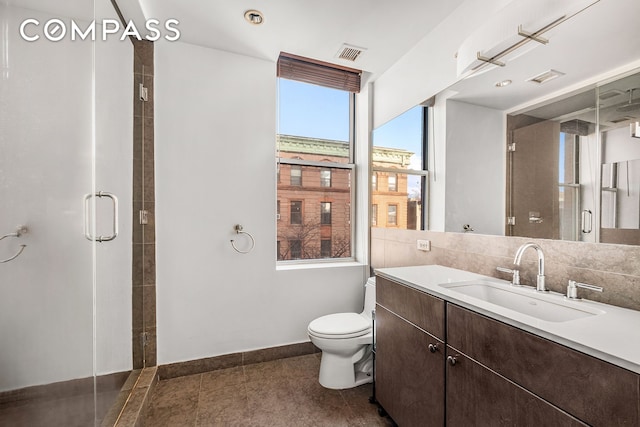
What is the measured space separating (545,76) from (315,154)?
1.76 meters

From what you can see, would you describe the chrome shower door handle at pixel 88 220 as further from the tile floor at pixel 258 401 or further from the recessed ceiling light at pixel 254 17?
the recessed ceiling light at pixel 254 17

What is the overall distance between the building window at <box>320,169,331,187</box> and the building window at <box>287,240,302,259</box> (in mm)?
602

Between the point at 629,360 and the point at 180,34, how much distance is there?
9.04 feet

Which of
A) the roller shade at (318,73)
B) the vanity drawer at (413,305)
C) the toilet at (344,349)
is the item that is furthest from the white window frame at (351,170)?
the vanity drawer at (413,305)

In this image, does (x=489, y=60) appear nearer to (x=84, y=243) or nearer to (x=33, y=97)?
(x=33, y=97)

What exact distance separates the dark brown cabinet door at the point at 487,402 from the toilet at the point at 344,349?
2.59ft

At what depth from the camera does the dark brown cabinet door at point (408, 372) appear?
124 cm

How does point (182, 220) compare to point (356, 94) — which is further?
point (356, 94)

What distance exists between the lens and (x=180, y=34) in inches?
80.2

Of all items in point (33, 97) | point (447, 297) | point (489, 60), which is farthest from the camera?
point (489, 60)

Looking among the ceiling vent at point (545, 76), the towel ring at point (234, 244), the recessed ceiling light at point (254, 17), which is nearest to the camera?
the ceiling vent at point (545, 76)

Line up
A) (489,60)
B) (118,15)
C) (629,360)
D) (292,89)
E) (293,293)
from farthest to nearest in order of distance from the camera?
(292,89)
(293,293)
(118,15)
(489,60)
(629,360)

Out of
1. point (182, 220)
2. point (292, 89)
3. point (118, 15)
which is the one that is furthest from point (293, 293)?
point (118, 15)

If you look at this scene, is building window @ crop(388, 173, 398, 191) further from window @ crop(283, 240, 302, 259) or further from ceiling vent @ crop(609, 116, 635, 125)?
ceiling vent @ crop(609, 116, 635, 125)
